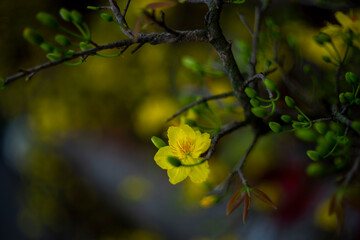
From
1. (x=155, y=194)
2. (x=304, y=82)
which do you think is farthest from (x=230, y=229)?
(x=304, y=82)

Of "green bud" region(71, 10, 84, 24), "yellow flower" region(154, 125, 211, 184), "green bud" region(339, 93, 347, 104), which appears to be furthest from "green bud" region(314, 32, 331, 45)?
"green bud" region(71, 10, 84, 24)

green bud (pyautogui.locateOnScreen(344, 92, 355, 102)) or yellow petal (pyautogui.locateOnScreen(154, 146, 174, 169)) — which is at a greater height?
green bud (pyautogui.locateOnScreen(344, 92, 355, 102))

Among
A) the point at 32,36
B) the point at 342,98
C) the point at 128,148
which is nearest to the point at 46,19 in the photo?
the point at 32,36

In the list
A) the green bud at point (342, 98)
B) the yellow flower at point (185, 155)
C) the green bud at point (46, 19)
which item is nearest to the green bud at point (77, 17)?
the green bud at point (46, 19)

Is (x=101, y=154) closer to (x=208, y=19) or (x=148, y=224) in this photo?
(x=148, y=224)

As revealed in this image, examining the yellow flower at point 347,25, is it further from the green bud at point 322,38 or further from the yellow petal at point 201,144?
the yellow petal at point 201,144

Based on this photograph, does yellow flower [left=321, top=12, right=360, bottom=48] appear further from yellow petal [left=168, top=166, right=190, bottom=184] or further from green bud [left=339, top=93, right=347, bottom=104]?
yellow petal [left=168, top=166, right=190, bottom=184]
